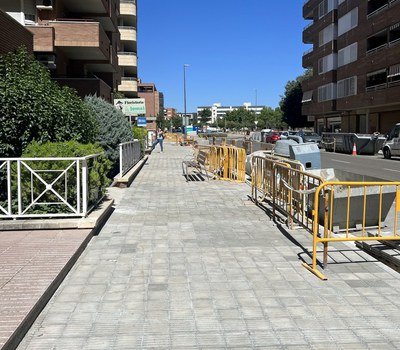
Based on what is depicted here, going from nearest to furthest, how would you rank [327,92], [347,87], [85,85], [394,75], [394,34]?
[85,85] < [394,75] < [394,34] < [347,87] < [327,92]

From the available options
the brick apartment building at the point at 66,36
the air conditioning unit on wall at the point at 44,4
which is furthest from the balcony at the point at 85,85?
the air conditioning unit on wall at the point at 44,4

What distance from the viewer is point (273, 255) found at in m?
6.34

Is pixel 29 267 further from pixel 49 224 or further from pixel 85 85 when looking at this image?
pixel 85 85

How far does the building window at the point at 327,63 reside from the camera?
55.6m

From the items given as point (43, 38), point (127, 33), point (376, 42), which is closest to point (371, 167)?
point (43, 38)

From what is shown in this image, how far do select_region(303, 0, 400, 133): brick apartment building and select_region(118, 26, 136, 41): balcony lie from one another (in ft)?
75.9

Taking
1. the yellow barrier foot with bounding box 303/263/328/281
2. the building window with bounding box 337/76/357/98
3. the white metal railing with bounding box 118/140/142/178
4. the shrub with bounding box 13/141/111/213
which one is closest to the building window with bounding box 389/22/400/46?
the building window with bounding box 337/76/357/98

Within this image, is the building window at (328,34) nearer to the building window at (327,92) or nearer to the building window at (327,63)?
the building window at (327,63)

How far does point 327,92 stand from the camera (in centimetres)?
5747

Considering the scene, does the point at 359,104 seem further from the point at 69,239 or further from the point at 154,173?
the point at 69,239

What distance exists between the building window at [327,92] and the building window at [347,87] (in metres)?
1.19

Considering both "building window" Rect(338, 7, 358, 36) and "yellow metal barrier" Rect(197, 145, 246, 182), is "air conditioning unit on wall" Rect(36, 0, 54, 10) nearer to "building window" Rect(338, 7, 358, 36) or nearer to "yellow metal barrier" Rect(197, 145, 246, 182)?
"yellow metal barrier" Rect(197, 145, 246, 182)

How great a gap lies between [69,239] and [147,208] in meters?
3.61

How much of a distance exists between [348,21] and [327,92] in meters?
9.37
